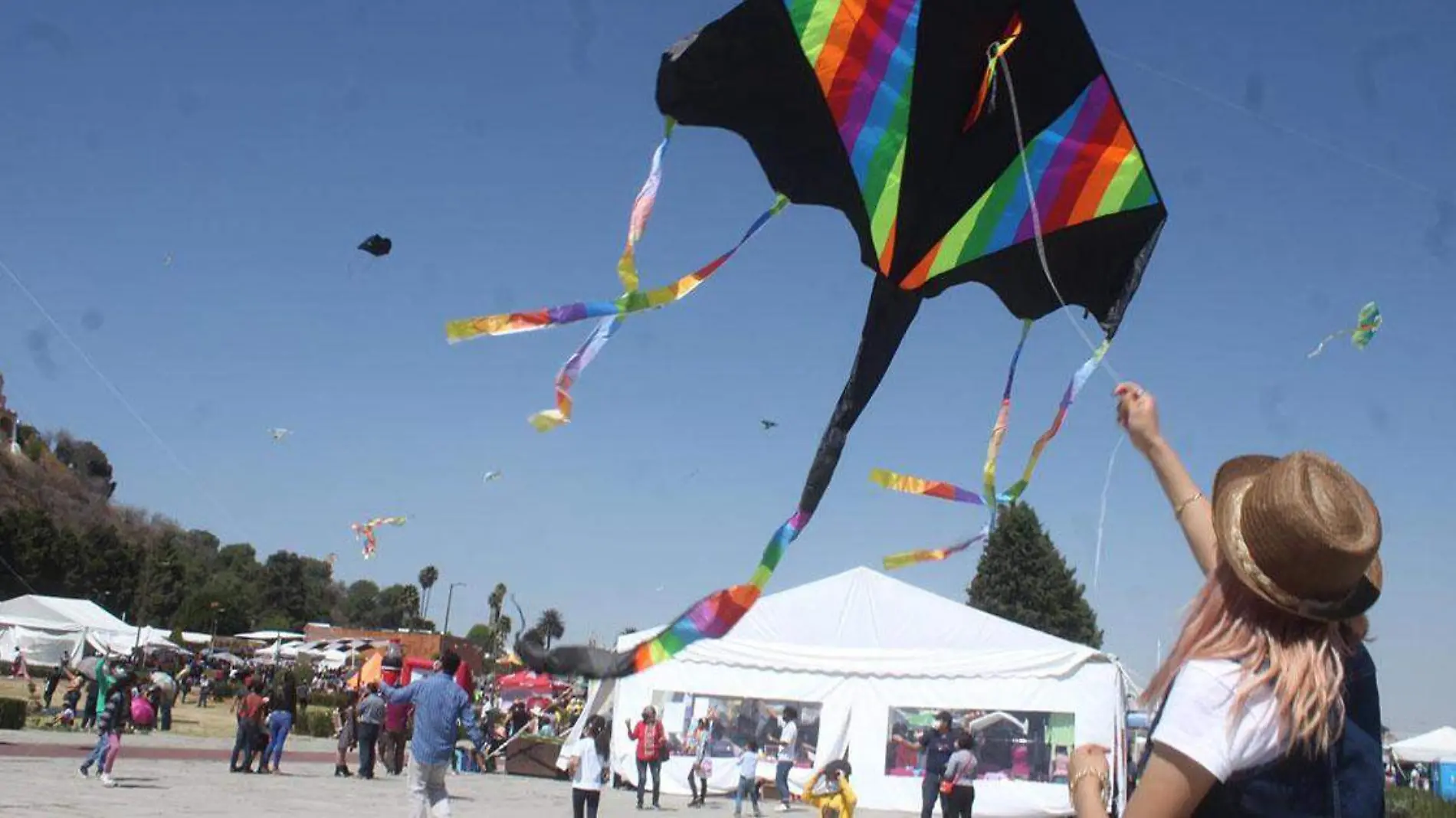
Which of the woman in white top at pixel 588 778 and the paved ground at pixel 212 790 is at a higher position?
the woman in white top at pixel 588 778

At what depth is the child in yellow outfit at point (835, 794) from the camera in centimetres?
1273

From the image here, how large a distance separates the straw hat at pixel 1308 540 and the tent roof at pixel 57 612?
40.8 metres

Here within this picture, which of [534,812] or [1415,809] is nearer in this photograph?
[1415,809]

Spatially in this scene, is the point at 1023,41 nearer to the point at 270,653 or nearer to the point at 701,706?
the point at 701,706

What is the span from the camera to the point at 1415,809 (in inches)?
435

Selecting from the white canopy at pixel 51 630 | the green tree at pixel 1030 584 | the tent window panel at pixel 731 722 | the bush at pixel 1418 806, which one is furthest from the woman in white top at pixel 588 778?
the green tree at pixel 1030 584

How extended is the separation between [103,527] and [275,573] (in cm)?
1660

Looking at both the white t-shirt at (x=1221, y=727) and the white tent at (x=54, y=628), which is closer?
the white t-shirt at (x=1221, y=727)

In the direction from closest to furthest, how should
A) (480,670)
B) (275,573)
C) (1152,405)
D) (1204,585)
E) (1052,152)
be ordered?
(1204,585)
(1152,405)
(1052,152)
(480,670)
(275,573)

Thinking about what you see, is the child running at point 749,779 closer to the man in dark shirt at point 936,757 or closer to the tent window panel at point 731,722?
the tent window panel at point 731,722

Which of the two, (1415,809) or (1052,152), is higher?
(1052,152)

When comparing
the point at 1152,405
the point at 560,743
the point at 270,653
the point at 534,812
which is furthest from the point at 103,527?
the point at 1152,405

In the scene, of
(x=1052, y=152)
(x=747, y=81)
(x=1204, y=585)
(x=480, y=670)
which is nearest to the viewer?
(x=1204, y=585)

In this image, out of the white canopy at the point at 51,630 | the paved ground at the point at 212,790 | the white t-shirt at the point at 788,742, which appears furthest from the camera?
the white canopy at the point at 51,630
